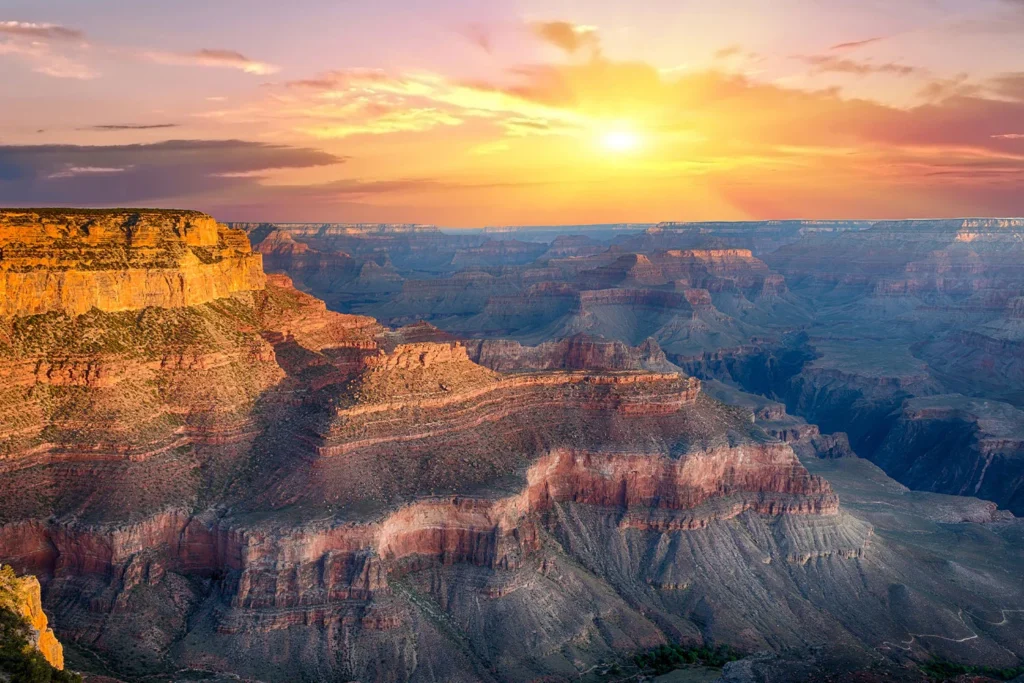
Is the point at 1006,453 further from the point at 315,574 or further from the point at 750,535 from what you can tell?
the point at 315,574

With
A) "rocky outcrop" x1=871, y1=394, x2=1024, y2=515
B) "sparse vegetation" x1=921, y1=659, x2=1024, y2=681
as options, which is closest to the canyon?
"sparse vegetation" x1=921, y1=659, x2=1024, y2=681

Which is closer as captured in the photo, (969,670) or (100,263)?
(969,670)

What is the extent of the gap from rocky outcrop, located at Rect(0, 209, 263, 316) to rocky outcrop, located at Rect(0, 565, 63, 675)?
38531 millimetres

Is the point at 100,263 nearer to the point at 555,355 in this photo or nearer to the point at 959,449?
the point at 555,355

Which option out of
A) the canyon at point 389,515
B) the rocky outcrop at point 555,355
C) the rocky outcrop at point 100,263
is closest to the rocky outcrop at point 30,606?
the canyon at point 389,515

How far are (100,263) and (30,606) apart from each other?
152ft

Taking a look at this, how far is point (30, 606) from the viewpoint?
137 ft

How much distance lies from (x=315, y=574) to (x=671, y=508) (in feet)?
115

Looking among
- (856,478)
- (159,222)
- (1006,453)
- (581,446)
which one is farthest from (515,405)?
(1006,453)

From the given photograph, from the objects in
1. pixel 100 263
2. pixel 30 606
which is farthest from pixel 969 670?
pixel 100 263

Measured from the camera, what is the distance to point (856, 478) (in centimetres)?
12100

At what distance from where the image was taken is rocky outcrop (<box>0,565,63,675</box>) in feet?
128

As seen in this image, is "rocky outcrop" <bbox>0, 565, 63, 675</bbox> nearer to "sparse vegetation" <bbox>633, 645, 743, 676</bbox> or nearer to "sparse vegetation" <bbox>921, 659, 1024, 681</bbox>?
"sparse vegetation" <bbox>633, 645, 743, 676</bbox>

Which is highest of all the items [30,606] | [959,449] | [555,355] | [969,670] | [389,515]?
[30,606]
